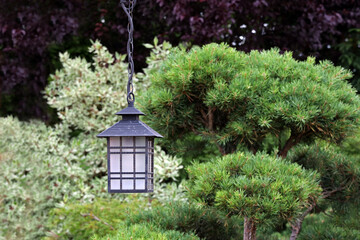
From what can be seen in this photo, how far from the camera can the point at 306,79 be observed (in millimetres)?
2773

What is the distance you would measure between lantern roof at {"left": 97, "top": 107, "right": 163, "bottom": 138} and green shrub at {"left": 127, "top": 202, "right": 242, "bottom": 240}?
80 cm

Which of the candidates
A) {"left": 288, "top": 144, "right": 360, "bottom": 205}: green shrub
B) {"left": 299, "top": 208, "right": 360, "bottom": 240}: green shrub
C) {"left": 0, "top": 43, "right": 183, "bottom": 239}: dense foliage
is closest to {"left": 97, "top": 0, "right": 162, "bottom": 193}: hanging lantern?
{"left": 288, "top": 144, "right": 360, "bottom": 205}: green shrub

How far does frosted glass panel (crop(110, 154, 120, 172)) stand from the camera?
2.28 m

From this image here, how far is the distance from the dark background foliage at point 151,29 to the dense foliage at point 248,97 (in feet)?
6.05

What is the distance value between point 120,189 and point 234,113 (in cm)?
91

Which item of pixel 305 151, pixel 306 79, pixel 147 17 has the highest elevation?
pixel 147 17

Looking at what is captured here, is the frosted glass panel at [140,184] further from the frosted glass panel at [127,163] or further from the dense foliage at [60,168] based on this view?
the dense foliage at [60,168]

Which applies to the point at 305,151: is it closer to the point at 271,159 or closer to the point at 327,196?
the point at 327,196

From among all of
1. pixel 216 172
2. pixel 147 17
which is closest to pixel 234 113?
pixel 216 172

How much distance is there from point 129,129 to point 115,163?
22 cm

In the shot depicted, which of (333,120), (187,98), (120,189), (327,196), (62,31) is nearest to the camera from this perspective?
(120,189)

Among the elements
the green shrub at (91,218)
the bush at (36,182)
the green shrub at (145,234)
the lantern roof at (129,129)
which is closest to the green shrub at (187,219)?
the green shrub at (145,234)

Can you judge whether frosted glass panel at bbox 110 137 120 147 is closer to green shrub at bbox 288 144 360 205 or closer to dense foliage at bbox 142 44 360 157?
dense foliage at bbox 142 44 360 157

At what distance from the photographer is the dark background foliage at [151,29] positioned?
4.93 meters
